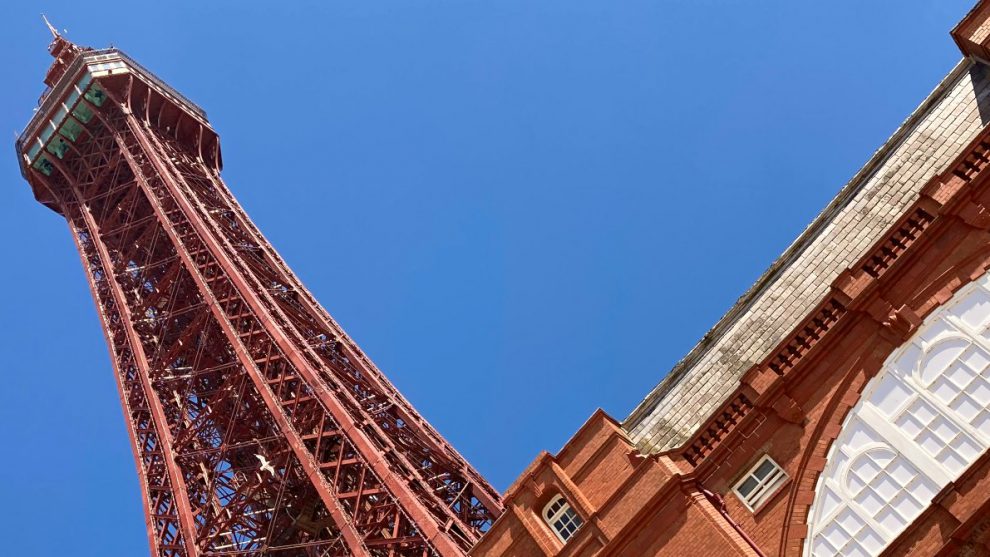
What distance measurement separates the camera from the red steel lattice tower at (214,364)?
1297 inches

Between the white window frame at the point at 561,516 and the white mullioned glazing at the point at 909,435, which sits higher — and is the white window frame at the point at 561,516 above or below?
above

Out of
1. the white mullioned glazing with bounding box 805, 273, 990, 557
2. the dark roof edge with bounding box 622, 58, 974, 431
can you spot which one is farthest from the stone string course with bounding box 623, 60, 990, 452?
the white mullioned glazing with bounding box 805, 273, 990, 557

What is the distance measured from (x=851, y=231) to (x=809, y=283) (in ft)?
3.95

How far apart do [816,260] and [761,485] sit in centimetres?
474

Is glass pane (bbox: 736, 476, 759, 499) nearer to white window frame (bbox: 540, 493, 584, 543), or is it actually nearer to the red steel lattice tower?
white window frame (bbox: 540, 493, 584, 543)

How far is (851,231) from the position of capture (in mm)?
18641

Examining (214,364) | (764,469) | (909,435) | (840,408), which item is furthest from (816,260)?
(214,364)

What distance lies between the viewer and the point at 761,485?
16.4 meters

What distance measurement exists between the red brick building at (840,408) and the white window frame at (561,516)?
0.04m

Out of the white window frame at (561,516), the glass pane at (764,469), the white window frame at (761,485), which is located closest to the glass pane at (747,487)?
the white window frame at (761,485)

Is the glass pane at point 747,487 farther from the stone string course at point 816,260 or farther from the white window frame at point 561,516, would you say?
the white window frame at point 561,516

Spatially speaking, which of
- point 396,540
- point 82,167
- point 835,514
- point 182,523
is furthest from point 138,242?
point 835,514

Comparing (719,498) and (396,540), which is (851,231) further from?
(396,540)

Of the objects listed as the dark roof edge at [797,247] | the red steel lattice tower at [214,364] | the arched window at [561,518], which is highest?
the red steel lattice tower at [214,364]
